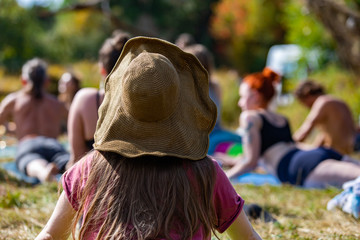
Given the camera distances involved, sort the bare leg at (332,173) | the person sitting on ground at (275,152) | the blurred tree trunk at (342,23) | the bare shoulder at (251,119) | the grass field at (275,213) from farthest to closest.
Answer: the blurred tree trunk at (342,23)
the bare shoulder at (251,119)
the person sitting on ground at (275,152)
the bare leg at (332,173)
the grass field at (275,213)

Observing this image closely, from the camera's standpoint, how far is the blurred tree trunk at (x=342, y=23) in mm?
10117

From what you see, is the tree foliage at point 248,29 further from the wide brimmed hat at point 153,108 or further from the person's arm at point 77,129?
the wide brimmed hat at point 153,108

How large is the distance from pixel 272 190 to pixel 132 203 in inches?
127

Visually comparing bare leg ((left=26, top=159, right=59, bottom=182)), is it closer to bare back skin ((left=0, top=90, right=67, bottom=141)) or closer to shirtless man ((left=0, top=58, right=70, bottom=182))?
shirtless man ((left=0, top=58, right=70, bottom=182))

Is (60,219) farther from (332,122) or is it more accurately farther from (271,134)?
(332,122)

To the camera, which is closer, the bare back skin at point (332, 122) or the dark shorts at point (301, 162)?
the dark shorts at point (301, 162)

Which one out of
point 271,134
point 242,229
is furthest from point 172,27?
point 242,229

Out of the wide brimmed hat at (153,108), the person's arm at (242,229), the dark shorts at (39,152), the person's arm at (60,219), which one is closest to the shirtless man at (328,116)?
the dark shorts at (39,152)

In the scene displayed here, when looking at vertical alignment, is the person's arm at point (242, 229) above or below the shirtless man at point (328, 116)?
above

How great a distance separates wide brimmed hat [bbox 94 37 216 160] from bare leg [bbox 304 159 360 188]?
316cm

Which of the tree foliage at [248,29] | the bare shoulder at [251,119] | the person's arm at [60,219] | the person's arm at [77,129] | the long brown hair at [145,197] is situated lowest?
the tree foliage at [248,29]

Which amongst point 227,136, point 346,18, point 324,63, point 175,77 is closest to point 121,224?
point 175,77

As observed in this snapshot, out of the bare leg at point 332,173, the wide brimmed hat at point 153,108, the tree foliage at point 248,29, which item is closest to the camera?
the wide brimmed hat at point 153,108

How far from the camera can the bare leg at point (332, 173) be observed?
4684 mm
